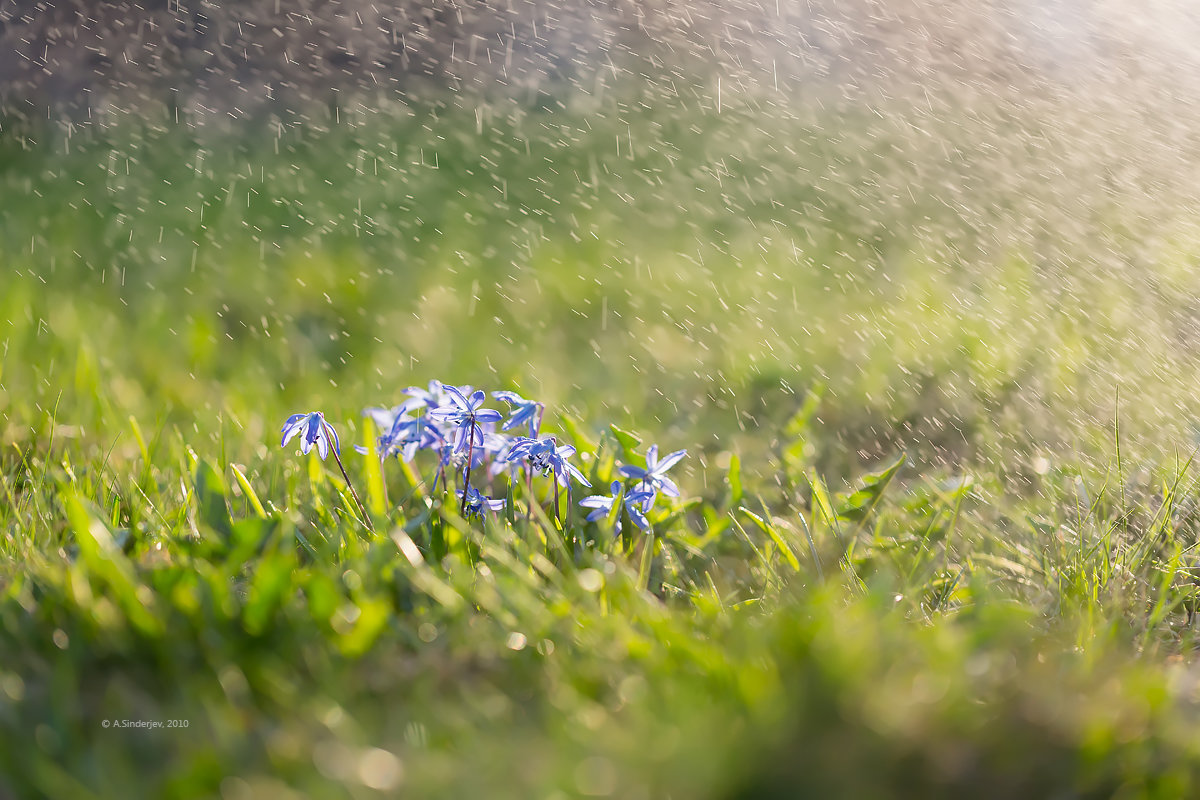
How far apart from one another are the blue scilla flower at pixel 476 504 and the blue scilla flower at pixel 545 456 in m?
0.09

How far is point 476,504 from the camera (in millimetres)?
1943

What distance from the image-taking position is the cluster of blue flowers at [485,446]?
75.5 inches

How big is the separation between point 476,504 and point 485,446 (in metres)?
0.12

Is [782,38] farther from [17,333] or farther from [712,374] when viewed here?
[17,333]

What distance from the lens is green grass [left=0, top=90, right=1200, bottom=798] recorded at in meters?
1.18

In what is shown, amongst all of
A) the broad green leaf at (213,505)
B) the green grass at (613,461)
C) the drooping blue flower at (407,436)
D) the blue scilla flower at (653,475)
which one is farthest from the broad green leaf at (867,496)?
the broad green leaf at (213,505)

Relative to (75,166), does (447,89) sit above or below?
above

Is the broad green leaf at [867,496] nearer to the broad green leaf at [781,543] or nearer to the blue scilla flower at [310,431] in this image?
the broad green leaf at [781,543]

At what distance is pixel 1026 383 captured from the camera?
3020 millimetres

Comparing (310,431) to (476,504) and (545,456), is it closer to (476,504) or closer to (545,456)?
(476,504)

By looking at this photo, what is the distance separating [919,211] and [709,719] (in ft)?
13.6

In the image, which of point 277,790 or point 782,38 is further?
point 782,38

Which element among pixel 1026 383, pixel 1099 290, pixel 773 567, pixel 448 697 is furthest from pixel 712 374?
pixel 448 697

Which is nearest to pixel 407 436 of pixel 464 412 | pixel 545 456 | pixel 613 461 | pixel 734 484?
pixel 464 412
